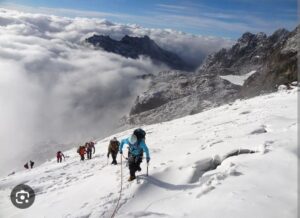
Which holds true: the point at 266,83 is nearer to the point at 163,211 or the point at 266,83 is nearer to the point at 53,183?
the point at 53,183

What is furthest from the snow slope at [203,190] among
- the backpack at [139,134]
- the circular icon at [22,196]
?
the backpack at [139,134]

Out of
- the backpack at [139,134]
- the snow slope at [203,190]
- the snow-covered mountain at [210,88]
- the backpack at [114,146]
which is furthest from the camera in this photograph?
the snow-covered mountain at [210,88]

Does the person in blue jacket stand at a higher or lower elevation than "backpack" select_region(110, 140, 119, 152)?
higher

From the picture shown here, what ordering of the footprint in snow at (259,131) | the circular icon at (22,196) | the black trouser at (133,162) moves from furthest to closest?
1. the footprint in snow at (259,131)
2. the circular icon at (22,196)
3. the black trouser at (133,162)

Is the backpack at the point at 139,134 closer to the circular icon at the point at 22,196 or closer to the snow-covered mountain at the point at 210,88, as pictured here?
the circular icon at the point at 22,196

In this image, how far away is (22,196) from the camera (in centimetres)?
1742

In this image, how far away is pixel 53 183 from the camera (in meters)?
18.7

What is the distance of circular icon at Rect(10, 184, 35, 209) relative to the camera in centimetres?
1520

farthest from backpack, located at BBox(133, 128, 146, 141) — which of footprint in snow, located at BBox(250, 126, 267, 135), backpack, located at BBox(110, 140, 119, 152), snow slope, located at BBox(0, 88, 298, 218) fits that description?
backpack, located at BBox(110, 140, 119, 152)

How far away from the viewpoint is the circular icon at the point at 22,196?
599 inches

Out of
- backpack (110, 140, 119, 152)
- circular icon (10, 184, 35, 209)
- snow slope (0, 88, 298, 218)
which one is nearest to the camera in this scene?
snow slope (0, 88, 298, 218)

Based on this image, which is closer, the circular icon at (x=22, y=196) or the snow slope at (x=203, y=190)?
the snow slope at (x=203, y=190)

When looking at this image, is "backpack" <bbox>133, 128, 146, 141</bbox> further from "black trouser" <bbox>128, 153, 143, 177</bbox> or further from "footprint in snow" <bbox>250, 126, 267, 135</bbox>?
"footprint in snow" <bbox>250, 126, 267, 135</bbox>

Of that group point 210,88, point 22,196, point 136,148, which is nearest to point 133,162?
point 136,148
